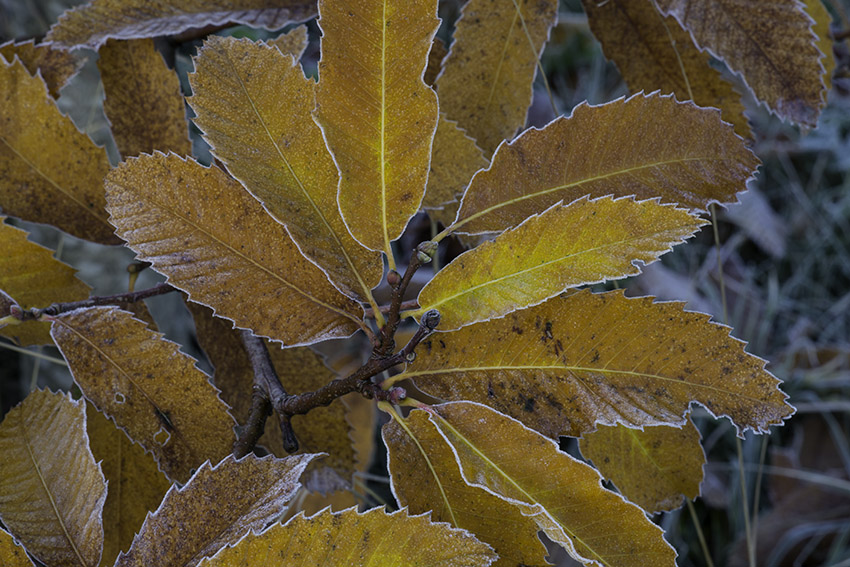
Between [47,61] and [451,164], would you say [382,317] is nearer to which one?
[451,164]

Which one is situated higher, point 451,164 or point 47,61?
point 47,61

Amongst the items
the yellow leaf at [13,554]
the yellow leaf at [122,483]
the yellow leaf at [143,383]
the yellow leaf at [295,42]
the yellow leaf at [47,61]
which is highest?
the yellow leaf at [47,61]

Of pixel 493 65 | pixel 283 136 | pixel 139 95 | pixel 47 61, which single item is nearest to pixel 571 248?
pixel 283 136

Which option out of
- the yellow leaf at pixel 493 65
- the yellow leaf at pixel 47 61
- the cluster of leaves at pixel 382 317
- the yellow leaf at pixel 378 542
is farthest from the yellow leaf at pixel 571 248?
the yellow leaf at pixel 47 61

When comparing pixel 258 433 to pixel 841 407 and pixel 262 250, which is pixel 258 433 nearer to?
pixel 262 250

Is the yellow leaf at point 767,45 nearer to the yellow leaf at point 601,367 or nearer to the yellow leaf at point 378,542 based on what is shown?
the yellow leaf at point 601,367

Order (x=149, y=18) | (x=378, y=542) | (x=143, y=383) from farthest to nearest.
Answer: (x=149, y=18) → (x=143, y=383) → (x=378, y=542)
